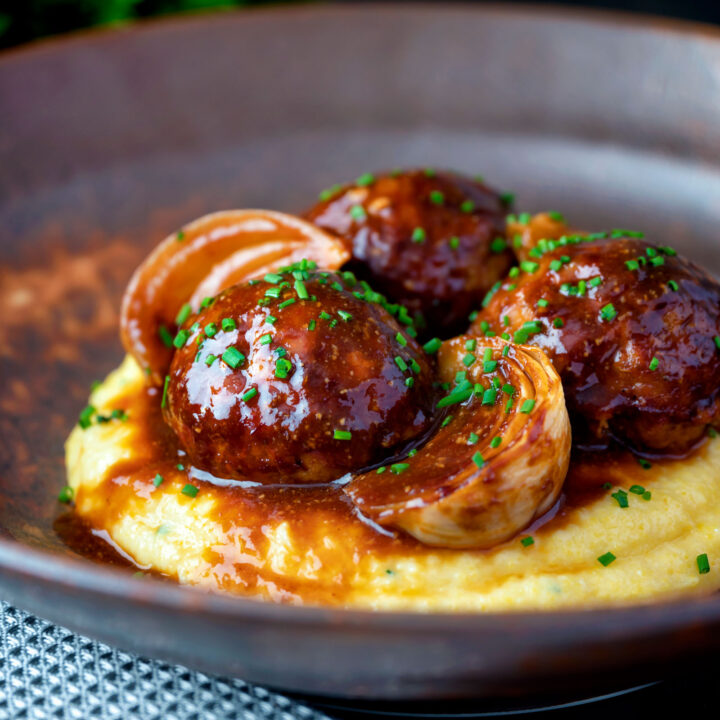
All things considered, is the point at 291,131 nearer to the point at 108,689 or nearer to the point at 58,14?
the point at 58,14

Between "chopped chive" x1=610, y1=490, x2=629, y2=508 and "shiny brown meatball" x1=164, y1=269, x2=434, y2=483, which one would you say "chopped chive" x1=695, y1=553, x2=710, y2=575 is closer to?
"chopped chive" x1=610, y1=490, x2=629, y2=508

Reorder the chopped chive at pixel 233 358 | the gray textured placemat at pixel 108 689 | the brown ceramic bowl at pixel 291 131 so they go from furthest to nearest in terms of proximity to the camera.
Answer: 1. the brown ceramic bowl at pixel 291 131
2. the chopped chive at pixel 233 358
3. the gray textured placemat at pixel 108 689

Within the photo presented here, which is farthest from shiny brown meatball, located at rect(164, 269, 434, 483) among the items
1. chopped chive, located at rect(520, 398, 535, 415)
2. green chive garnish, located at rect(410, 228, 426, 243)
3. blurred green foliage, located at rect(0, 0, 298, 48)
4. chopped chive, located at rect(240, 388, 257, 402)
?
blurred green foliage, located at rect(0, 0, 298, 48)

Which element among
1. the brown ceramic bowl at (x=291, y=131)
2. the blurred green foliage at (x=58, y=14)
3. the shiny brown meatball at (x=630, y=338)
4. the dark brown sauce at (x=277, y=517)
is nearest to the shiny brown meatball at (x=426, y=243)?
the shiny brown meatball at (x=630, y=338)

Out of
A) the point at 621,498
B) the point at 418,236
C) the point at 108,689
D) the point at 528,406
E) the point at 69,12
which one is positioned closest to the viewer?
the point at 108,689

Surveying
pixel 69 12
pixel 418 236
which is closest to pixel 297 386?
→ pixel 418 236

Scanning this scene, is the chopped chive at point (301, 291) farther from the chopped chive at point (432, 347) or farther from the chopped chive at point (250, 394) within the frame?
the chopped chive at point (432, 347)
